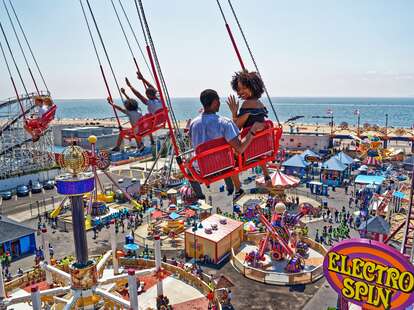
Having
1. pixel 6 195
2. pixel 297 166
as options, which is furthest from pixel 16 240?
pixel 297 166

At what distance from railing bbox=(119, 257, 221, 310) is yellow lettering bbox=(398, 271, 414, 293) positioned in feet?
28.6

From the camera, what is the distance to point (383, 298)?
8.29 meters

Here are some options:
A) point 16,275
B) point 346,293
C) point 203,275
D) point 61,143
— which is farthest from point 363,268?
point 61,143

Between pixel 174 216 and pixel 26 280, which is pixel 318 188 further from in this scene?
pixel 26 280

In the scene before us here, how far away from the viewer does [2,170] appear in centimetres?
4034

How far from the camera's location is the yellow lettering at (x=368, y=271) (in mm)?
8336

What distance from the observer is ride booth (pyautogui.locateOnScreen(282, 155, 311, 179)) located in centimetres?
4056

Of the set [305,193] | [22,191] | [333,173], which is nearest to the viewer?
[305,193]

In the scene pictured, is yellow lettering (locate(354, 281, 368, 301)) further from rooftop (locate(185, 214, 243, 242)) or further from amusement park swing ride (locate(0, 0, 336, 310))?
rooftop (locate(185, 214, 243, 242))

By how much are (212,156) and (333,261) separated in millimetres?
4419

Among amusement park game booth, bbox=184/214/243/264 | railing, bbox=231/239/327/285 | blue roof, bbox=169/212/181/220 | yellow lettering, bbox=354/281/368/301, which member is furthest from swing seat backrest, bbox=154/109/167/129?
blue roof, bbox=169/212/181/220

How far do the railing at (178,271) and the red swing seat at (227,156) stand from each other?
385 inches

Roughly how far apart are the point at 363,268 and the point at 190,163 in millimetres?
4955

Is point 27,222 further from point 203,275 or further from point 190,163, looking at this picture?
point 190,163
